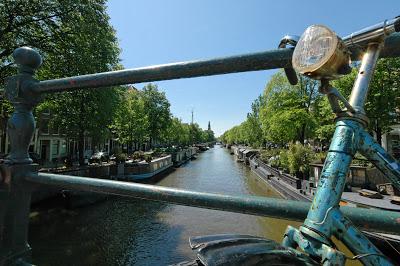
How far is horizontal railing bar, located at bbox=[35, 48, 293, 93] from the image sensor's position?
1012 mm

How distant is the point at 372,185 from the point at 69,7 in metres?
19.1

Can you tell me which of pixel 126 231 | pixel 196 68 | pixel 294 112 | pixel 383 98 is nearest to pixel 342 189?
pixel 196 68

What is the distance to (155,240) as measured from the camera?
1341cm

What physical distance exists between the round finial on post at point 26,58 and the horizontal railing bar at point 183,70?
0.12 metres

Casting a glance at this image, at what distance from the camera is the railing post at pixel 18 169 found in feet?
4.66

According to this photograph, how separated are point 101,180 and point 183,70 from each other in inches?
22.8

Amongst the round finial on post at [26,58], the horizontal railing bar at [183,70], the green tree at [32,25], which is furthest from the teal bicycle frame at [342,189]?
the green tree at [32,25]

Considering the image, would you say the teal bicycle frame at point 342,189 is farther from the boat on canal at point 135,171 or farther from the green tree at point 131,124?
the green tree at point 131,124

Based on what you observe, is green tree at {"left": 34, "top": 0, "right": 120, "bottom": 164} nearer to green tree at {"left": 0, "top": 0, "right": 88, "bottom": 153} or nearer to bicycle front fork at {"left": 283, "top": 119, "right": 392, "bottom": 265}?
green tree at {"left": 0, "top": 0, "right": 88, "bottom": 153}

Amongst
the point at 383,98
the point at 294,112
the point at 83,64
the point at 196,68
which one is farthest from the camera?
the point at 294,112

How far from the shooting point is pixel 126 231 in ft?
47.2

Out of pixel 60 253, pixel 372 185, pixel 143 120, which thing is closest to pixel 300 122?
pixel 372 185

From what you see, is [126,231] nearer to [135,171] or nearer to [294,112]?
[135,171]

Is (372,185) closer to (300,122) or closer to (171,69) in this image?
(300,122)
